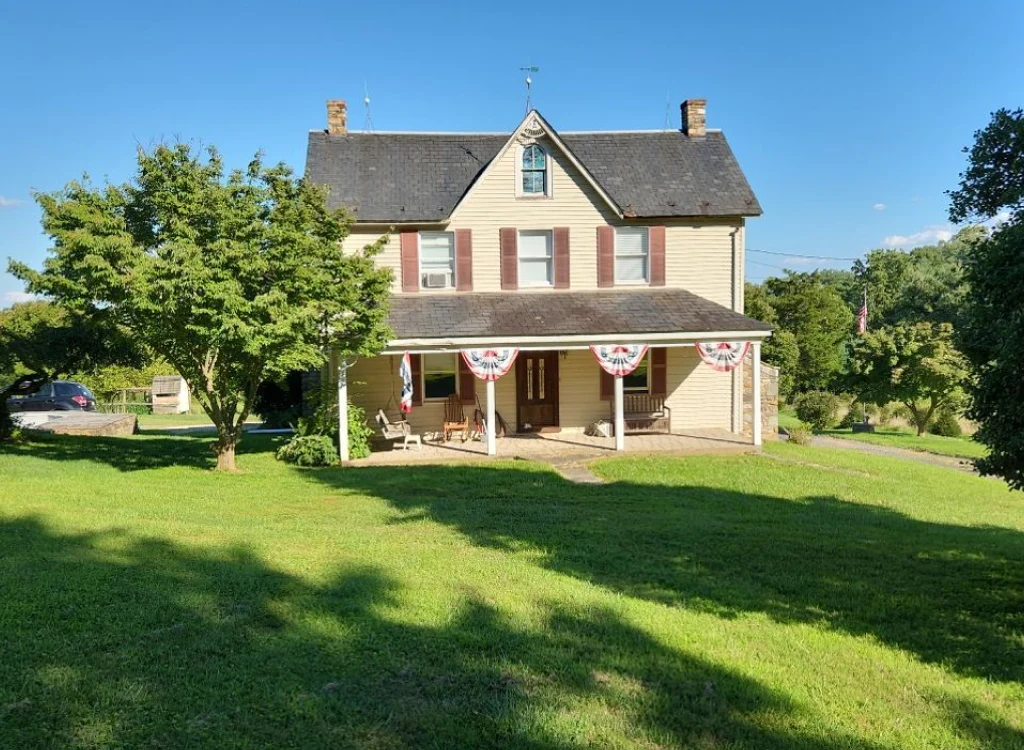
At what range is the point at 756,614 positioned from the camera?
247 inches

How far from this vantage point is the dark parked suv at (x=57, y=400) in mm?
28234

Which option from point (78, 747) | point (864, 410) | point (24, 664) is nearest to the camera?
point (78, 747)

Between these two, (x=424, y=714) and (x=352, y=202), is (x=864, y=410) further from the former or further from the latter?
(x=424, y=714)

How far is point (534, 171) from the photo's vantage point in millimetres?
18625

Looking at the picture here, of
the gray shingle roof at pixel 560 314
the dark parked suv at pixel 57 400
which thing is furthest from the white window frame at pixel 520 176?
the dark parked suv at pixel 57 400

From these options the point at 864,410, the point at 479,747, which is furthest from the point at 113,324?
the point at 864,410

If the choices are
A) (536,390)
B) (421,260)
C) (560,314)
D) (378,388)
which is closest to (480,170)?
(421,260)

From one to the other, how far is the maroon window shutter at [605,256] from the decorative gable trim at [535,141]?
56 centimetres

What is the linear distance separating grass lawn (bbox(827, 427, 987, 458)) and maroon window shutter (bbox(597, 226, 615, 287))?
1010 centimetres

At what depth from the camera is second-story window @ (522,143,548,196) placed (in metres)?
18.5

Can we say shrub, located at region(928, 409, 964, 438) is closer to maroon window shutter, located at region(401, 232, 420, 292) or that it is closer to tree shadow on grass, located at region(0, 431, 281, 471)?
maroon window shutter, located at region(401, 232, 420, 292)

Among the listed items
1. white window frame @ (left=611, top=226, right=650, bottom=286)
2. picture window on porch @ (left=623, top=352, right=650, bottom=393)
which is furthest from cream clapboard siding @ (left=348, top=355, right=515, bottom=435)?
white window frame @ (left=611, top=226, right=650, bottom=286)

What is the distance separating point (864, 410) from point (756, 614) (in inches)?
1176

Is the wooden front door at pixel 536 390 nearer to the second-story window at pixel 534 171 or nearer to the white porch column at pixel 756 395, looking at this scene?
the second-story window at pixel 534 171
